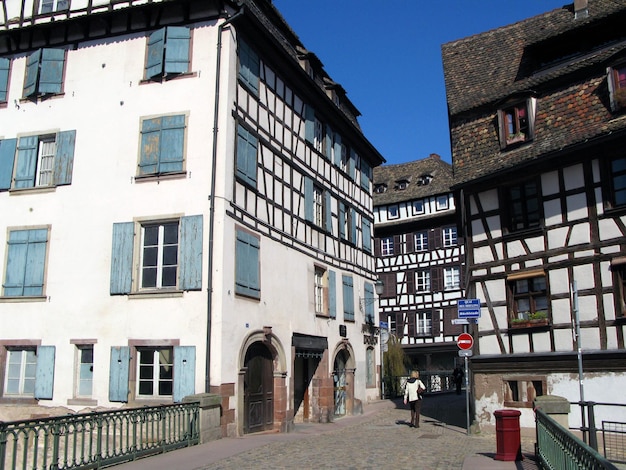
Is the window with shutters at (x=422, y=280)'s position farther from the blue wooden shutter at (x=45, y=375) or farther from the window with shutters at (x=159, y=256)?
the blue wooden shutter at (x=45, y=375)

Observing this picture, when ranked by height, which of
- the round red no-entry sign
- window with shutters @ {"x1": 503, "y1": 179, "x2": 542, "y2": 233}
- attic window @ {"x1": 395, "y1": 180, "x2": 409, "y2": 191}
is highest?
attic window @ {"x1": 395, "y1": 180, "x2": 409, "y2": 191}

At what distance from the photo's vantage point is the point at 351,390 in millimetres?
24250

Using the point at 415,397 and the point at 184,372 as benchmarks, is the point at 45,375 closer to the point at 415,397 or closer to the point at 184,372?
the point at 184,372

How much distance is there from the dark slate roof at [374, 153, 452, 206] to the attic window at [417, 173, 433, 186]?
10cm

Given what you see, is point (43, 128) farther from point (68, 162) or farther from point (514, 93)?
point (514, 93)

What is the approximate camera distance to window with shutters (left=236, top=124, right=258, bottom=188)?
17250 millimetres

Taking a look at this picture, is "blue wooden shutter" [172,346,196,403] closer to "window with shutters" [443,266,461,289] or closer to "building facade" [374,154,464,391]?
"building facade" [374,154,464,391]

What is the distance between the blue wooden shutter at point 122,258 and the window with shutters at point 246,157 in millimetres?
3099

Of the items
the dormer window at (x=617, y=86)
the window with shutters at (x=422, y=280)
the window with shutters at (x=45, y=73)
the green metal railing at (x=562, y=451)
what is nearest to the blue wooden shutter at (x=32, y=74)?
the window with shutters at (x=45, y=73)

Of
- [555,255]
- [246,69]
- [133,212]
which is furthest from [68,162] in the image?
[555,255]

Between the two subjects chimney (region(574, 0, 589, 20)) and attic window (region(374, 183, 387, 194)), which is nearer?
chimney (region(574, 0, 589, 20))

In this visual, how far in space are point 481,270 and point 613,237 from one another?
12.3ft

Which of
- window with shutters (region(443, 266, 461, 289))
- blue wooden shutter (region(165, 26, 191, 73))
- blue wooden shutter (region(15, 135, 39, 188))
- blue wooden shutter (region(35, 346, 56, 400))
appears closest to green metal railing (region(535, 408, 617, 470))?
blue wooden shutter (region(35, 346, 56, 400))

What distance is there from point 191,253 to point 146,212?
1761 millimetres
